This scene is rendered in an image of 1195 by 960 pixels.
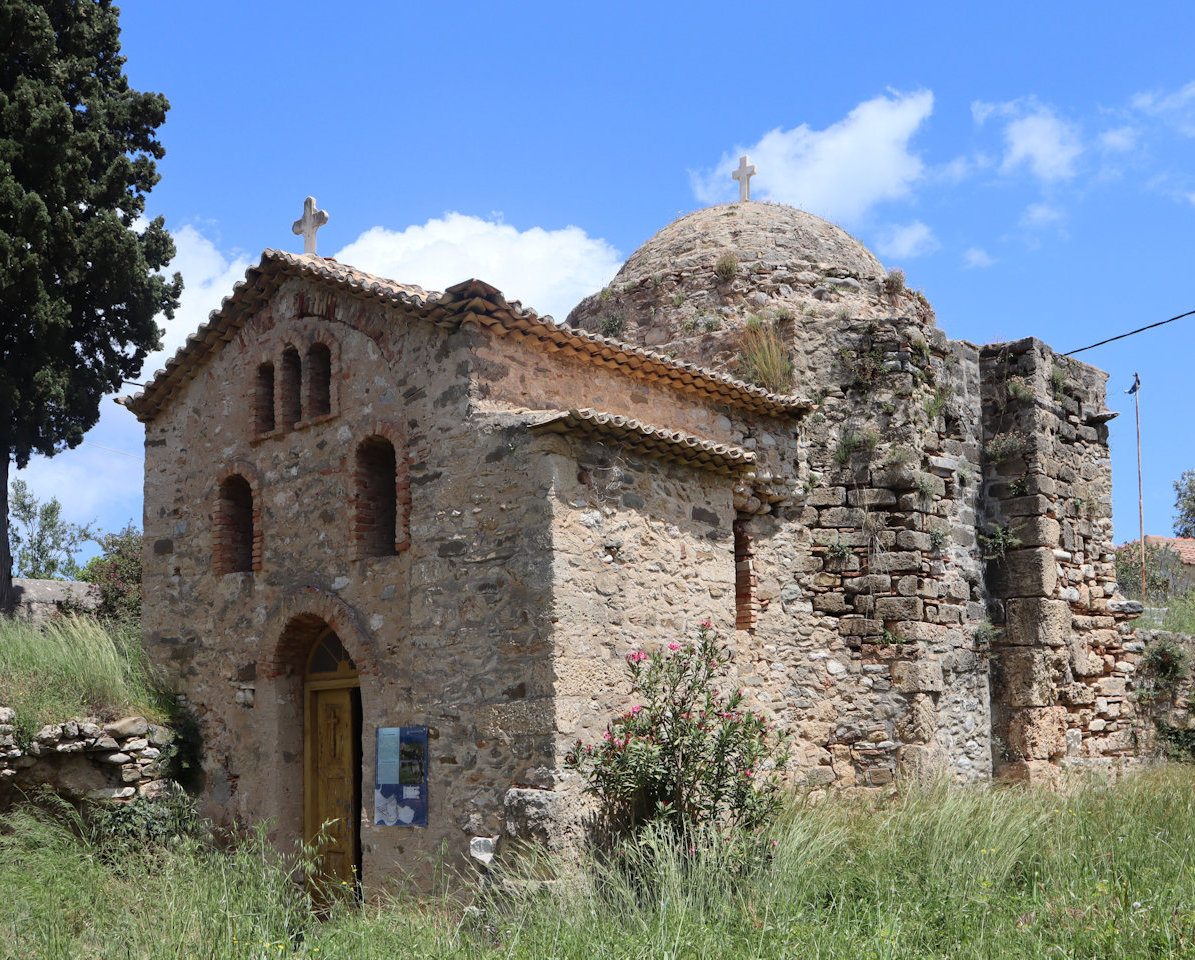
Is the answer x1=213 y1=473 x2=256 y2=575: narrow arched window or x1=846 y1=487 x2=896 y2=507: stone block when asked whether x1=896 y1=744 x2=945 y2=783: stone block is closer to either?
x1=846 y1=487 x2=896 y2=507: stone block

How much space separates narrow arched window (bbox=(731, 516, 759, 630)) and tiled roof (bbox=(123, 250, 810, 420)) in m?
1.41

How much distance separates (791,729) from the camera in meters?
11.7

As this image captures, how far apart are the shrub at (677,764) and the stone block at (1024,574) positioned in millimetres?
4905

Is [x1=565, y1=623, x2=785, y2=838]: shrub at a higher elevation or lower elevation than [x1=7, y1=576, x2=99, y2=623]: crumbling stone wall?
lower

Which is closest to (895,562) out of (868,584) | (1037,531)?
(868,584)

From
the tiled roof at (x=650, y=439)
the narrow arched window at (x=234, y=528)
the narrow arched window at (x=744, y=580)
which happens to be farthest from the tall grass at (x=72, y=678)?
the narrow arched window at (x=744, y=580)

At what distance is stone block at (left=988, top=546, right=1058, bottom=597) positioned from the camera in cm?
1291

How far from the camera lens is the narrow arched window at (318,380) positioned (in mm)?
11750

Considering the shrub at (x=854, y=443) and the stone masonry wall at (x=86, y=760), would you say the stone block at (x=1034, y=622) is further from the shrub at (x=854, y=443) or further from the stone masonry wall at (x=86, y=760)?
the stone masonry wall at (x=86, y=760)

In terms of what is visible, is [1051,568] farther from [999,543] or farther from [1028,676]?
[1028,676]

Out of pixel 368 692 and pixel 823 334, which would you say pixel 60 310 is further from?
pixel 823 334

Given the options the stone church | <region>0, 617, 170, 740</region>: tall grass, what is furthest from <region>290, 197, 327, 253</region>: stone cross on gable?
<region>0, 617, 170, 740</region>: tall grass

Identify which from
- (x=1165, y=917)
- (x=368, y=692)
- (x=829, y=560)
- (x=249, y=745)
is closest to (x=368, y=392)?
(x=368, y=692)

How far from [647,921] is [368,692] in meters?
3.75
